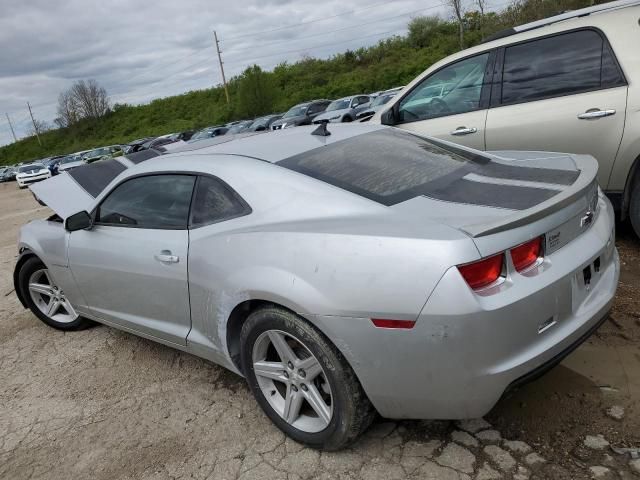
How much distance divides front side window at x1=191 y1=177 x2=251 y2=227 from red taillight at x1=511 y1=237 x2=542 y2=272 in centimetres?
124

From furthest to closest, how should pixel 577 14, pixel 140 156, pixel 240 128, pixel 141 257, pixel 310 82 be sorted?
pixel 310 82 < pixel 240 128 < pixel 140 156 < pixel 577 14 < pixel 141 257

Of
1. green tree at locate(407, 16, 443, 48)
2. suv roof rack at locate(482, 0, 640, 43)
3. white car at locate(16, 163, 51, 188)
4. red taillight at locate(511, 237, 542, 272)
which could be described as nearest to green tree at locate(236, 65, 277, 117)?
green tree at locate(407, 16, 443, 48)

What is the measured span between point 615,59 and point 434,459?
3.30 metres

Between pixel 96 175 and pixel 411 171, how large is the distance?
9.44 ft

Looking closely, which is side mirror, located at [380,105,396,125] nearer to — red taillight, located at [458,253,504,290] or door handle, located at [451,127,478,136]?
door handle, located at [451,127,478,136]

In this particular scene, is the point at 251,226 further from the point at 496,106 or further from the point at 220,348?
the point at 496,106

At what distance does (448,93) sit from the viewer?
194 inches

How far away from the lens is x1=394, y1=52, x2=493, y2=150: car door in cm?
462

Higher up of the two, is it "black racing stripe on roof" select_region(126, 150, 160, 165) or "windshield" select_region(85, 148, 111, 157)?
"black racing stripe on roof" select_region(126, 150, 160, 165)

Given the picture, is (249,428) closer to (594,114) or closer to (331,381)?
(331,381)

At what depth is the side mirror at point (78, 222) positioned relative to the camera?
133 inches

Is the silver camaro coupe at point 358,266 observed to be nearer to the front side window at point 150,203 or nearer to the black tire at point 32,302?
the front side window at point 150,203

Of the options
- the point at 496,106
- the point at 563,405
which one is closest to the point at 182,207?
the point at 563,405

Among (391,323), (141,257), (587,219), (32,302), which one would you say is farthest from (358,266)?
(32,302)
